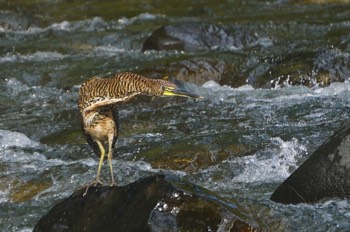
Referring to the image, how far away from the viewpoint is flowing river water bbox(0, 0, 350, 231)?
275 inches

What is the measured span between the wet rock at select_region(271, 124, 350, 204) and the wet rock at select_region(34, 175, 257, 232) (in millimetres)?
1037

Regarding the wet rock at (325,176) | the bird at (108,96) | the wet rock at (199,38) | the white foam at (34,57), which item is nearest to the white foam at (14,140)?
the bird at (108,96)

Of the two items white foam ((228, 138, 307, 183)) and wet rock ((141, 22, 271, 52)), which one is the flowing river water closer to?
white foam ((228, 138, 307, 183))

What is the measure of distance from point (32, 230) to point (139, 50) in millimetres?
7434

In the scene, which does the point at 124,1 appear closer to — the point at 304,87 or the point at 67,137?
the point at 304,87

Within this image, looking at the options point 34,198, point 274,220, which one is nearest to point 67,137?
point 34,198

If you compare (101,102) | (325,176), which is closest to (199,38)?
(325,176)

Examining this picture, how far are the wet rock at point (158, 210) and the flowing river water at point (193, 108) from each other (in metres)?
0.51

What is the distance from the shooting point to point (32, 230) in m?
5.87

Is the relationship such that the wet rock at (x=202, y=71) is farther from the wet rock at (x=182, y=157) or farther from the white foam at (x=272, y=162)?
the white foam at (x=272, y=162)

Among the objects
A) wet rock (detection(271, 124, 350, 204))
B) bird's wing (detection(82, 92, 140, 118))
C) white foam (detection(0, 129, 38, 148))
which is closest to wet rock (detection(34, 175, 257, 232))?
bird's wing (detection(82, 92, 140, 118))

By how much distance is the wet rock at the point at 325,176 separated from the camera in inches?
233

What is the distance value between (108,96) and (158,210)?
70 centimetres

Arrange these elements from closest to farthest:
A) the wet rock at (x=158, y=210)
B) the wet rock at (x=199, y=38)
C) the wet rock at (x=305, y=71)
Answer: the wet rock at (x=158, y=210)
the wet rock at (x=305, y=71)
the wet rock at (x=199, y=38)
